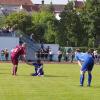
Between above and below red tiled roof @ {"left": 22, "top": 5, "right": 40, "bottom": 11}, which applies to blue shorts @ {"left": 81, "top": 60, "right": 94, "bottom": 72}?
below

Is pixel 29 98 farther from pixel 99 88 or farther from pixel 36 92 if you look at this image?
pixel 99 88

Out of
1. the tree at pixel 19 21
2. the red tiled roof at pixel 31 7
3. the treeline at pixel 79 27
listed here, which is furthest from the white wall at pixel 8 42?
the red tiled roof at pixel 31 7

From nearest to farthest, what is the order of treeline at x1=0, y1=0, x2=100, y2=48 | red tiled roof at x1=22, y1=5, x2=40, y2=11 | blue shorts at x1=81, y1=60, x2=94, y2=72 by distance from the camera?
blue shorts at x1=81, y1=60, x2=94, y2=72 → treeline at x1=0, y1=0, x2=100, y2=48 → red tiled roof at x1=22, y1=5, x2=40, y2=11

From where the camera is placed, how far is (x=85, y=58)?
24.9 meters

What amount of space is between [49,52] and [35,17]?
6493cm

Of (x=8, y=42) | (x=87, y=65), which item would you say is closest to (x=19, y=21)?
(x=8, y=42)

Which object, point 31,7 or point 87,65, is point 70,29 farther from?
point 31,7

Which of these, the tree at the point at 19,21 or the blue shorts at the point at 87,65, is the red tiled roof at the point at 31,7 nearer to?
the tree at the point at 19,21

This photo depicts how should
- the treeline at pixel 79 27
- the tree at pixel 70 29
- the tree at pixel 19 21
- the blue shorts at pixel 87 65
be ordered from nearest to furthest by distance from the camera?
the blue shorts at pixel 87 65 < the treeline at pixel 79 27 < the tree at pixel 70 29 < the tree at pixel 19 21

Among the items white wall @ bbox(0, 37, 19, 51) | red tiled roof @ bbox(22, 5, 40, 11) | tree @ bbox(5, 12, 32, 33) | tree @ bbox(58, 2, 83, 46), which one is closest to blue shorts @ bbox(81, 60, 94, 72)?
white wall @ bbox(0, 37, 19, 51)

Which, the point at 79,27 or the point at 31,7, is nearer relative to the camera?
the point at 79,27

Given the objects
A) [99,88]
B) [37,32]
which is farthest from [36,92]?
[37,32]

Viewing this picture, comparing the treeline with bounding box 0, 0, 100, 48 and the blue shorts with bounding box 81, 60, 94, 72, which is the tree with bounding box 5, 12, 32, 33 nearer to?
the treeline with bounding box 0, 0, 100, 48

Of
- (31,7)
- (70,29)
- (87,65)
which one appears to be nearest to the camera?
(87,65)
